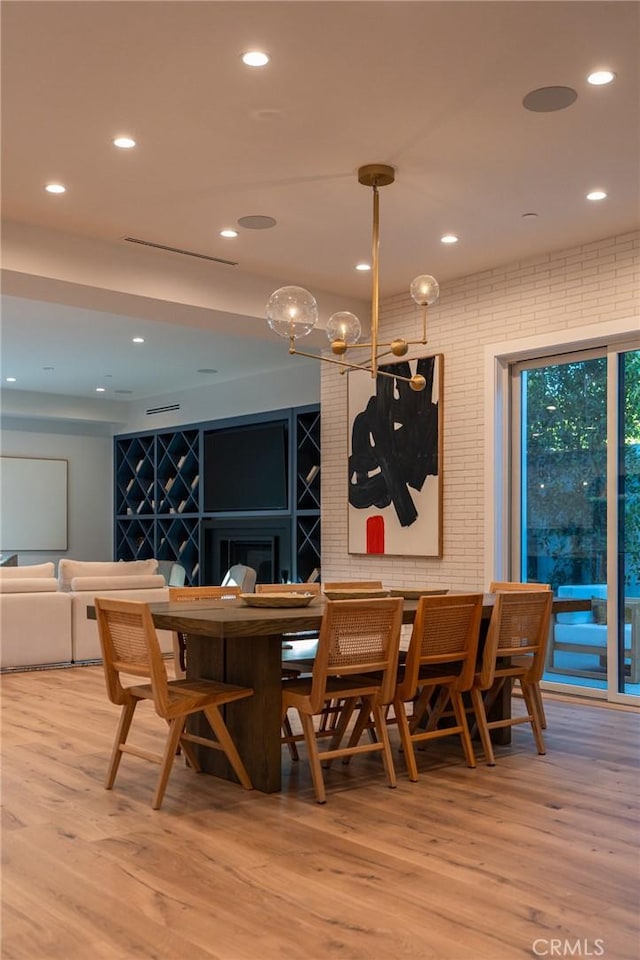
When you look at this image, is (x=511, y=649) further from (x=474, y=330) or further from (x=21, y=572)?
(x=21, y=572)

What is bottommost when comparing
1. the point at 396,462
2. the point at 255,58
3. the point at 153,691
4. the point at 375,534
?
the point at 153,691

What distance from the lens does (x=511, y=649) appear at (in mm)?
4641

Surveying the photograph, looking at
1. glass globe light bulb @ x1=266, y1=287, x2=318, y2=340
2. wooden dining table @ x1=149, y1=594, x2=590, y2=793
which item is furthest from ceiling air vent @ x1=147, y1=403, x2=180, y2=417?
wooden dining table @ x1=149, y1=594, x2=590, y2=793

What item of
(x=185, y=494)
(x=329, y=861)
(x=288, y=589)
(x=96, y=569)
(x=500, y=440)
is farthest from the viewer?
(x=185, y=494)

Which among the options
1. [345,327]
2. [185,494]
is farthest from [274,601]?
[185,494]

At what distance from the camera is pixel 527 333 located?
669cm

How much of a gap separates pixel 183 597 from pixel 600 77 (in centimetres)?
322

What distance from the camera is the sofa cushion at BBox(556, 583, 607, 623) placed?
6.33m

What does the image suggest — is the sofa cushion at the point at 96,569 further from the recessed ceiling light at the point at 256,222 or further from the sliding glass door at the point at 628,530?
the sliding glass door at the point at 628,530

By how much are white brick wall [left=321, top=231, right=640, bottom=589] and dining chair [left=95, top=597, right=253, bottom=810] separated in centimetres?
328

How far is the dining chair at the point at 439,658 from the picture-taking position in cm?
424

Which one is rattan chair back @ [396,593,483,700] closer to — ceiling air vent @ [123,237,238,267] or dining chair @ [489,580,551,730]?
dining chair @ [489,580,551,730]

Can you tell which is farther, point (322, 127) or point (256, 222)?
point (256, 222)

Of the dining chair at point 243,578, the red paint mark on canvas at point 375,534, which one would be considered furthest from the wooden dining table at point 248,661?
the dining chair at point 243,578
